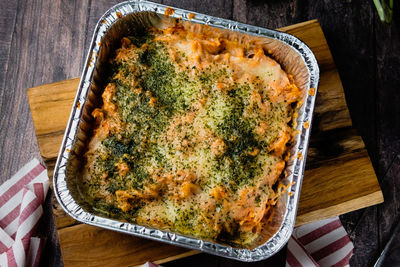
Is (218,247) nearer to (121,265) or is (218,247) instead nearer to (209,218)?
(209,218)

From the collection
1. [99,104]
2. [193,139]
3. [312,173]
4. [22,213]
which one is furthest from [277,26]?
[22,213]

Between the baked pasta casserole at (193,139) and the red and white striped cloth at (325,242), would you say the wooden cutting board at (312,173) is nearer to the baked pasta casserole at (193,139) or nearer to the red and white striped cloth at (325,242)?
the red and white striped cloth at (325,242)

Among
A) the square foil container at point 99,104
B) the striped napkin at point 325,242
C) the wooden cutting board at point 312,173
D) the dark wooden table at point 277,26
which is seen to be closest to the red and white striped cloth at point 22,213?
the dark wooden table at point 277,26

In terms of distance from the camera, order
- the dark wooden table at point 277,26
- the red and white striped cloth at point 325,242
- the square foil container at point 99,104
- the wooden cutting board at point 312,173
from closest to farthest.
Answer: the square foil container at point 99,104, the wooden cutting board at point 312,173, the red and white striped cloth at point 325,242, the dark wooden table at point 277,26

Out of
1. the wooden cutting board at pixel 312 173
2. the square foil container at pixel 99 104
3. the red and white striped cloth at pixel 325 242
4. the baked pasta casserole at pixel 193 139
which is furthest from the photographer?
the red and white striped cloth at pixel 325 242

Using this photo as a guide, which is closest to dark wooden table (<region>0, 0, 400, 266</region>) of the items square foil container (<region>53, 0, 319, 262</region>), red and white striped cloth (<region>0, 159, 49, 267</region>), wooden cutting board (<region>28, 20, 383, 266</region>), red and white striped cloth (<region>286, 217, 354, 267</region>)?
red and white striped cloth (<region>0, 159, 49, 267</region>)

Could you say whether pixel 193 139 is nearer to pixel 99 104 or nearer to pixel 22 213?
pixel 99 104

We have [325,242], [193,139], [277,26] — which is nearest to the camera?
[193,139]
